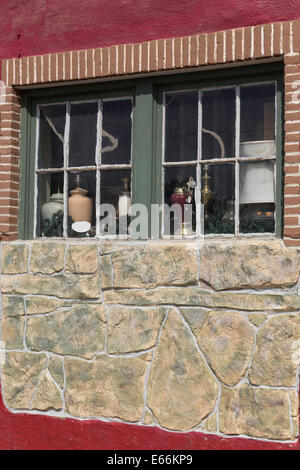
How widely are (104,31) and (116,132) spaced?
79cm

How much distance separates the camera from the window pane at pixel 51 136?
518cm

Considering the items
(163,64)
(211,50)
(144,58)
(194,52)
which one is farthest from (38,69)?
(211,50)

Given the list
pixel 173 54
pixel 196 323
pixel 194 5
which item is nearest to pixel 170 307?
pixel 196 323

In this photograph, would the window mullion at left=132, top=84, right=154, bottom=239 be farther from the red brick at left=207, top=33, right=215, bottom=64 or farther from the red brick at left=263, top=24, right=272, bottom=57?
the red brick at left=263, top=24, right=272, bottom=57

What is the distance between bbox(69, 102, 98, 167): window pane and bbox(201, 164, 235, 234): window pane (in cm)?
98

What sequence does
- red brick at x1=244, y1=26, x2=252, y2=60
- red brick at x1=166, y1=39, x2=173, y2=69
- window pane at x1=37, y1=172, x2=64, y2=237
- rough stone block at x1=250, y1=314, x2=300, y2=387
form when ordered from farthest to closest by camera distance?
window pane at x1=37, y1=172, x2=64, y2=237 < red brick at x1=166, y1=39, x2=173, y2=69 < red brick at x1=244, y1=26, x2=252, y2=60 < rough stone block at x1=250, y1=314, x2=300, y2=387

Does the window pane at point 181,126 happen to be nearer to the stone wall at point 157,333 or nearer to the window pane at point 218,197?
the window pane at point 218,197

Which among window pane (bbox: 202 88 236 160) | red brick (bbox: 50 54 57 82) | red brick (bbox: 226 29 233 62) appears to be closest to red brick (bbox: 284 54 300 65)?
red brick (bbox: 226 29 233 62)

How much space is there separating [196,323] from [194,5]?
2.35m

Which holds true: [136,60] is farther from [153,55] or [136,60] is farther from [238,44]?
[238,44]

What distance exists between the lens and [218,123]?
470 cm

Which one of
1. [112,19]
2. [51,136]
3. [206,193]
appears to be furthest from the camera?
[51,136]

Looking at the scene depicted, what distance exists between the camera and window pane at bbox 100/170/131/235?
494cm

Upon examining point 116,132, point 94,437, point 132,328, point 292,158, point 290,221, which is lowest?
point 94,437
